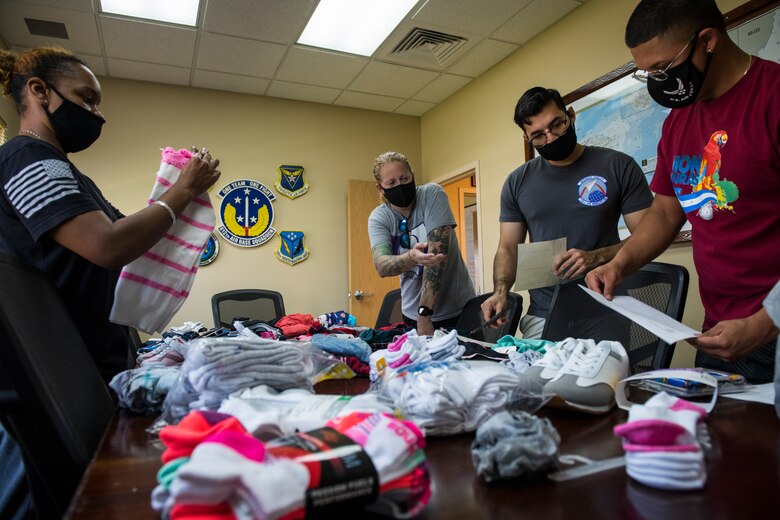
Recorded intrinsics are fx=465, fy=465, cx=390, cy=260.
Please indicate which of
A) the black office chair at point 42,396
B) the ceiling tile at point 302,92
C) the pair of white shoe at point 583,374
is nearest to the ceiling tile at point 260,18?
the ceiling tile at point 302,92

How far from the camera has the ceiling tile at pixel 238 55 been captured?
3.38 metres

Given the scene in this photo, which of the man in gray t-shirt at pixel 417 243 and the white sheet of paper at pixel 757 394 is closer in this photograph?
the white sheet of paper at pixel 757 394

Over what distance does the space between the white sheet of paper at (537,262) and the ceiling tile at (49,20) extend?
318cm

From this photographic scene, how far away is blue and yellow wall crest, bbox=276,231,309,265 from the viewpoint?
434 cm

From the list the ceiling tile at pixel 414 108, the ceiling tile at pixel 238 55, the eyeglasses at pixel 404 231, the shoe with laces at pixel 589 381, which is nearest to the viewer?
the shoe with laces at pixel 589 381

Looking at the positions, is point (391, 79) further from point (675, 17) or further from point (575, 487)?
point (575, 487)

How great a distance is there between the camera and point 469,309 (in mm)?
1995

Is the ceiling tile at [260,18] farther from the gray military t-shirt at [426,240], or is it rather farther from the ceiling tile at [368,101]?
the gray military t-shirt at [426,240]

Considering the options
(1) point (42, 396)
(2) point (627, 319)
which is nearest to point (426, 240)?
(2) point (627, 319)

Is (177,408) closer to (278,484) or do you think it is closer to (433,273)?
(278,484)

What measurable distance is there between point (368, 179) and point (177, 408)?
4.11m

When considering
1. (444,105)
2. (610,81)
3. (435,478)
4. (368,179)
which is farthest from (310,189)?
(435,478)

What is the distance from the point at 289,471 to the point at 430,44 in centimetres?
367

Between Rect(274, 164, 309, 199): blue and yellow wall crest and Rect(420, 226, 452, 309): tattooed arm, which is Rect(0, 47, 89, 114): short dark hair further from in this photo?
Rect(274, 164, 309, 199): blue and yellow wall crest
